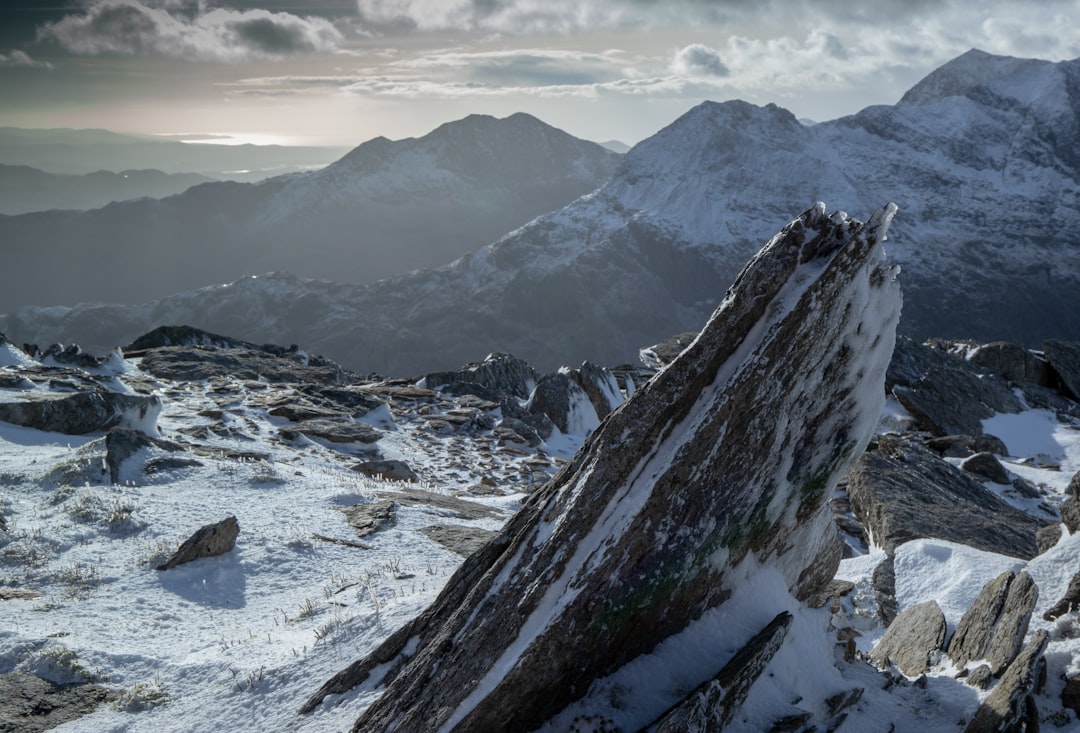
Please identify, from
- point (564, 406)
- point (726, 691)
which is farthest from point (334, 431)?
point (726, 691)

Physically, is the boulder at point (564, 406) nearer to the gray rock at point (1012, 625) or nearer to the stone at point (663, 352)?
the gray rock at point (1012, 625)

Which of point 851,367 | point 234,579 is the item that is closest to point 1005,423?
point 851,367

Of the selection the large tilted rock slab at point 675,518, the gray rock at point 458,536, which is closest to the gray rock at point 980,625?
the large tilted rock slab at point 675,518

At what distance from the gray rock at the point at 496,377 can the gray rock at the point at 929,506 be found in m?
17.8

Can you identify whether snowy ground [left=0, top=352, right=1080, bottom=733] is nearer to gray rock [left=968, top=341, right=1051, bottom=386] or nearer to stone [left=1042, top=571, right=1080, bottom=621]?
stone [left=1042, top=571, right=1080, bottom=621]

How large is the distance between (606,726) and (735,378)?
321 cm

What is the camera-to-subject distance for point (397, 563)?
11367mm

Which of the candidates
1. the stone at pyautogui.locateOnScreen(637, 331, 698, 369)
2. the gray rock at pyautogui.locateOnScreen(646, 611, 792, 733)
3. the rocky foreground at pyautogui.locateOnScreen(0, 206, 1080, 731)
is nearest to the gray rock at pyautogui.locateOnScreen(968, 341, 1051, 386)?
the stone at pyautogui.locateOnScreen(637, 331, 698, 369)

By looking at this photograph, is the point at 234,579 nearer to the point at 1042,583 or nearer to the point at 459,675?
the point at 459,675

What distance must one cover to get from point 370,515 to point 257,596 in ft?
11.1

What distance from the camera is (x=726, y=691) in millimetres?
5758

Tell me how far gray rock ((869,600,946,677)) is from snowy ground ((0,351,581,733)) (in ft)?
19.5

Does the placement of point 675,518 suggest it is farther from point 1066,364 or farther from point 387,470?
point 1066,364

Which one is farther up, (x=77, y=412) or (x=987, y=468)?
(x=77, y=412)
